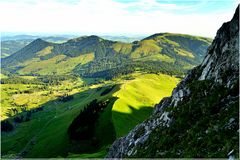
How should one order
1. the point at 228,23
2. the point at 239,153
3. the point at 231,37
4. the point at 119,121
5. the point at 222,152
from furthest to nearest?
the point at 119,121
the point at 228,23
the point at 231,37
the point at 222,152
the point at 239,153

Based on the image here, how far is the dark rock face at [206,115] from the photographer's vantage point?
1516 inches

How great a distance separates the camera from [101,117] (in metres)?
190

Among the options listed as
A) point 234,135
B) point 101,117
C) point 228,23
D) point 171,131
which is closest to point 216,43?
point 228,23

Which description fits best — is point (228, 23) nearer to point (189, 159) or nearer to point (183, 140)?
point (183, 140)

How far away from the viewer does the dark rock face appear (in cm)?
3851

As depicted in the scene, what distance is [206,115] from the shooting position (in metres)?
46.4

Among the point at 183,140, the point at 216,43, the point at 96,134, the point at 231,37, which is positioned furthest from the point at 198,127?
the point at 96,134

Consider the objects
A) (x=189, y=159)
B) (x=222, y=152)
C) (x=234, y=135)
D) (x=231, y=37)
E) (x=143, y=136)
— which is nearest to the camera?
(x=222, y=152)

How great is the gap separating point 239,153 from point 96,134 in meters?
143

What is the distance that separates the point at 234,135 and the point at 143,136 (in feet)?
100

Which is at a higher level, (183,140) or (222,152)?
(222,152)

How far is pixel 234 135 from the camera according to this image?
35.9 m

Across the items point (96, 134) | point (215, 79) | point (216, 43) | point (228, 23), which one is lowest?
point (96, 134)

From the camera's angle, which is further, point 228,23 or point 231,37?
point 228,23
